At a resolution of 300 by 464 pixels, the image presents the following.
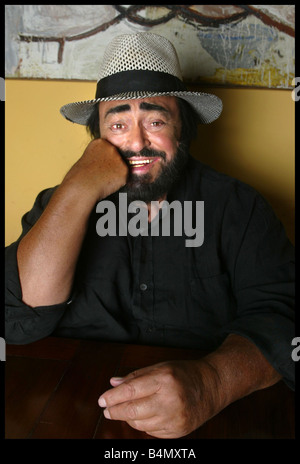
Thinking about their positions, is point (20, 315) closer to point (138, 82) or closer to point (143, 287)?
point (143, 287)

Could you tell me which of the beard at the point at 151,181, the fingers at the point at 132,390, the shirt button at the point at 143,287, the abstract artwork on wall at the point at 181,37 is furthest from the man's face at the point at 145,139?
the fingers at the point at 132,390

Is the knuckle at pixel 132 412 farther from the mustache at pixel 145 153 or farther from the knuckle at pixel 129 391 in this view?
the mustache at pixel 145 153

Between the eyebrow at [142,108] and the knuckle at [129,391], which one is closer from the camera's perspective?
the knuckle at [129,391]

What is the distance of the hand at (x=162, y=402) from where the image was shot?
0.75 m

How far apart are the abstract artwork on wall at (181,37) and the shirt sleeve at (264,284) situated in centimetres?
60

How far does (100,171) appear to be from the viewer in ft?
3.71

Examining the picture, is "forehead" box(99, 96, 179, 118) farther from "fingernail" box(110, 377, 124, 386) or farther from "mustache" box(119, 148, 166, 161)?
"fingernail" box(110, 377, 124, 386)

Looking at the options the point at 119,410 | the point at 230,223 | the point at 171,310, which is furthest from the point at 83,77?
the point at 119,410

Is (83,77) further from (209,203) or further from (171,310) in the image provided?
(171,310)

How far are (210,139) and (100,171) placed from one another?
67 centimetres

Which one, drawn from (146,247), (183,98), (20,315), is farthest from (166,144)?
(20,315)

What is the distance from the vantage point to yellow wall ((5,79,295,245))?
1.55m

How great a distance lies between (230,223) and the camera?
1.21m

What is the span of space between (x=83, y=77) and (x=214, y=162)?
646 mm
